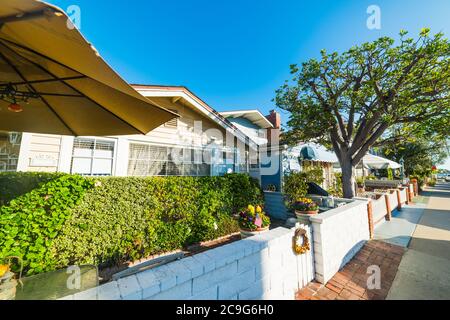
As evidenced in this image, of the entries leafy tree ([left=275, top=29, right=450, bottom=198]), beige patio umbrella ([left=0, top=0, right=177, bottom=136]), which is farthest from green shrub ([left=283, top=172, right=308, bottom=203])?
beige patio umbrella ([left=0, top=0, right=177, bottom=136])

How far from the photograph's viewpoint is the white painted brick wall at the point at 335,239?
3.34 meters

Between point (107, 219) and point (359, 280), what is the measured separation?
5.25 metres

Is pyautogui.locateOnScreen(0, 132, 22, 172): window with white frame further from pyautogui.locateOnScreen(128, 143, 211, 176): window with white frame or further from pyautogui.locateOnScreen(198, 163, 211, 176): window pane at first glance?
pyautogui.locateOnScreen(198, 163, 211, 176): window pane

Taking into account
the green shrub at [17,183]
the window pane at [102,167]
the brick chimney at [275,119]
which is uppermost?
the brick chimney at [275,119]

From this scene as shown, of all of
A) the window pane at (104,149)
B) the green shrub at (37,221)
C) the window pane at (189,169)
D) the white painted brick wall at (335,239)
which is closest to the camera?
the green shrub at (37,221)

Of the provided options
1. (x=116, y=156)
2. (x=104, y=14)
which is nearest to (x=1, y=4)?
(x=116, y=156)

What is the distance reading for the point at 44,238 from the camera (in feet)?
10.6

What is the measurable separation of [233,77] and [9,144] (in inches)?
464

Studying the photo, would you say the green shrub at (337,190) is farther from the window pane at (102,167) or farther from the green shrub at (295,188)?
the window pane at (102,167)

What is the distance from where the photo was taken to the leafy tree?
5.64m

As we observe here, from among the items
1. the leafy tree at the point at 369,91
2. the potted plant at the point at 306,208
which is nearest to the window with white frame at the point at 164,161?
the potted plant at the point at 306,208

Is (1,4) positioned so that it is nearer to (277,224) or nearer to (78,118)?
(78,118)

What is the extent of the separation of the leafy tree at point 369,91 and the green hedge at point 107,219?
5.20 meters
